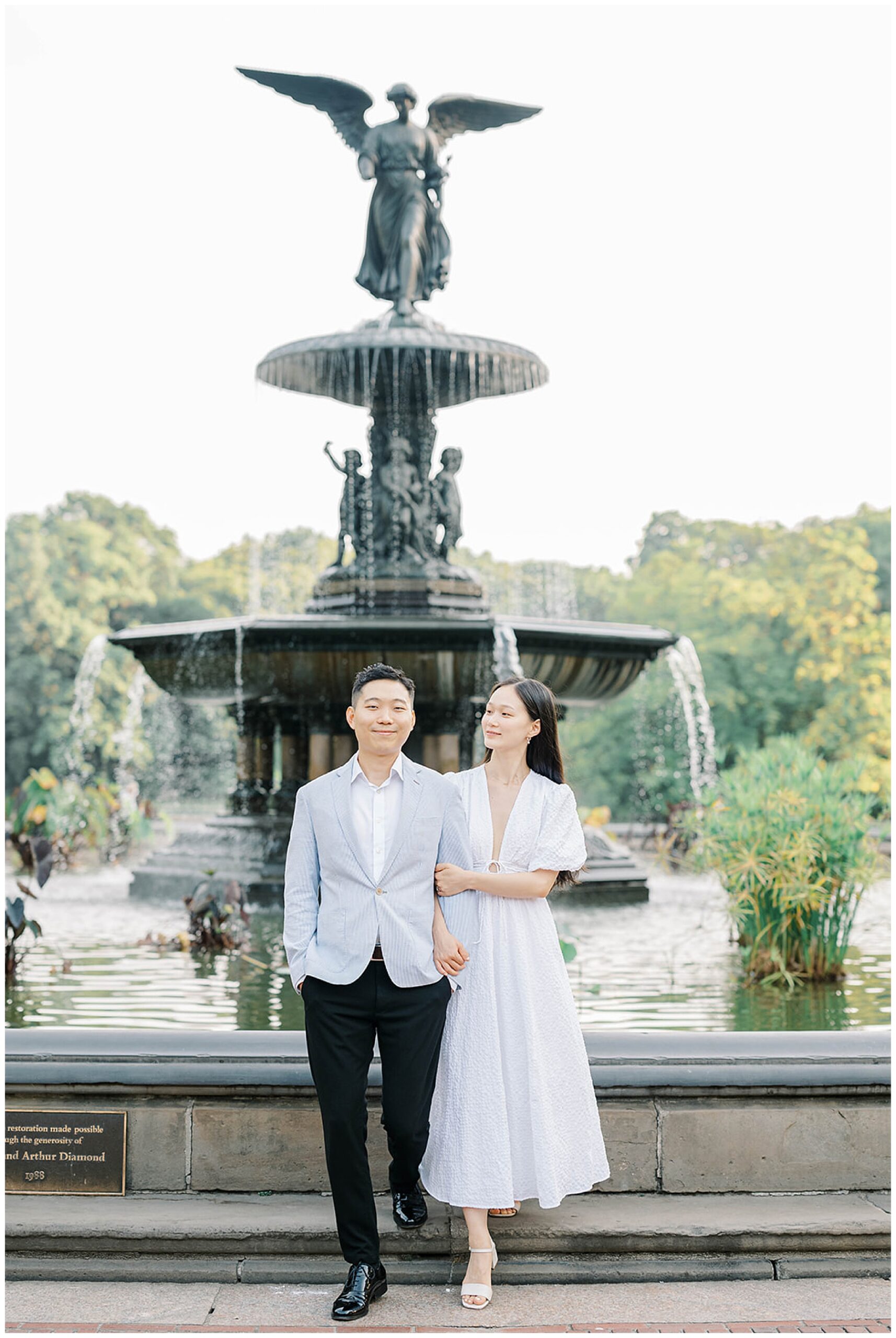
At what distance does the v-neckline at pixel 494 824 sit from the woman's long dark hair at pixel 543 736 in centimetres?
5

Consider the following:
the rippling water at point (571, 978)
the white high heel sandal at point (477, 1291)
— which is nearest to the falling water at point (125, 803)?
the rippling water at point (571, 978)

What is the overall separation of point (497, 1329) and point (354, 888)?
124 cm

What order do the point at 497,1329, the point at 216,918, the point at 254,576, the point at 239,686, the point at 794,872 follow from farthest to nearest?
the point at 254,576
the point at 239,686
the point at 216,918
the point at 794,872
the point at 497,1329

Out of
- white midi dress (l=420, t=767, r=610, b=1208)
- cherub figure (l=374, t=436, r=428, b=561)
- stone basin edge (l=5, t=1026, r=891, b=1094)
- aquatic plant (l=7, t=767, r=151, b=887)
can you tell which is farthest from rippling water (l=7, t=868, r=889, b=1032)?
cherub figure (l=374, t=436, r=428, b=561)

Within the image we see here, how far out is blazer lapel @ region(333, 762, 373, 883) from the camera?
3832 millimetres

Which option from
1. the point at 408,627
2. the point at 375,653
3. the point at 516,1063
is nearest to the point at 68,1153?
the point at 516,1063

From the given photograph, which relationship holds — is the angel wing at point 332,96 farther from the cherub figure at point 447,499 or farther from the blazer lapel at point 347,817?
the blazer lapel at point 347,817

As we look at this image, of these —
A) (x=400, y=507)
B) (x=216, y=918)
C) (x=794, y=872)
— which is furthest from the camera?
(x=400, y=507)

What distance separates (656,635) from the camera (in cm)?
1052

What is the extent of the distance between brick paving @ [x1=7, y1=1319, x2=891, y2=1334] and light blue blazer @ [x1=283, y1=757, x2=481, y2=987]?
35.7 inches

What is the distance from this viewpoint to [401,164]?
36.4 ft

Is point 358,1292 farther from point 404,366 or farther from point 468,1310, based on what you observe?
point 404,366

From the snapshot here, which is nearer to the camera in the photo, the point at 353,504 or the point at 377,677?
the point at 377,677

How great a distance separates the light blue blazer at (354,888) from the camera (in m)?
3.79
